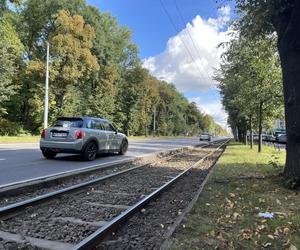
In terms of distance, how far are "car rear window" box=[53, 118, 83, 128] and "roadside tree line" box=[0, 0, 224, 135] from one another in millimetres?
20139

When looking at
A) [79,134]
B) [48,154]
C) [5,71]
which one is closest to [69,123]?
[79,134]

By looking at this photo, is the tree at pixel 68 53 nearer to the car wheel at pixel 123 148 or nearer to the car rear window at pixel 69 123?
the car wheel at pixel 123 148

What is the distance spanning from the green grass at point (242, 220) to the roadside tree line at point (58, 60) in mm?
28548

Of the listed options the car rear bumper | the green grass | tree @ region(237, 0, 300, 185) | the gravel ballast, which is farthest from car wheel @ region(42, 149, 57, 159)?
tree @ region(237, 0, 300, 185)

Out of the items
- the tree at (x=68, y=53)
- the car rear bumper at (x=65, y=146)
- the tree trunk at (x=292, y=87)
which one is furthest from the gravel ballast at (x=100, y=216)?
the tree at (x=68, y=53)

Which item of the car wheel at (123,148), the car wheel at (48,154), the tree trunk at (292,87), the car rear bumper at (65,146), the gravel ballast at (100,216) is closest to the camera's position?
the gravel ballast at (100,216)

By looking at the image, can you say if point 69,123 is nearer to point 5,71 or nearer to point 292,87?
point 292,87

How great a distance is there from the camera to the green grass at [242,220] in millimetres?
5109

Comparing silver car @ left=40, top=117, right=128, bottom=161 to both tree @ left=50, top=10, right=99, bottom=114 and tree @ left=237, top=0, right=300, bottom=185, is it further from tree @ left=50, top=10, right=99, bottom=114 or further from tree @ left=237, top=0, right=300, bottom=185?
tree @ left=50, top=10, right=99, bottom=114

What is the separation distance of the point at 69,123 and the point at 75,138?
2.86ft

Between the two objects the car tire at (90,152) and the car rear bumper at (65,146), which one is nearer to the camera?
the car rear bumper at (65,146)

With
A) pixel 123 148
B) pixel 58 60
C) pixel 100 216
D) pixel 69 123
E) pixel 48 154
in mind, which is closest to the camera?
pixel 100 216

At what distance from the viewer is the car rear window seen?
15.0 metres

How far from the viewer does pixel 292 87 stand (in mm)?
9289
